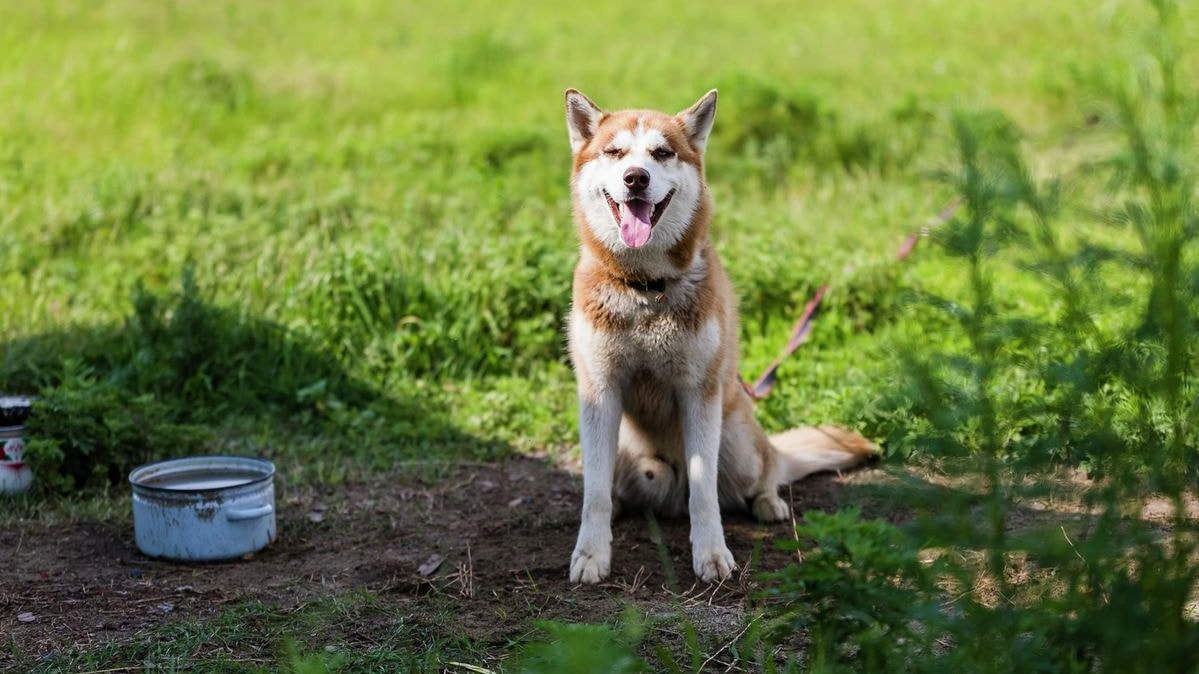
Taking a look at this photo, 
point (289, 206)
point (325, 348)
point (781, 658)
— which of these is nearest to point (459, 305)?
point (325, 348)

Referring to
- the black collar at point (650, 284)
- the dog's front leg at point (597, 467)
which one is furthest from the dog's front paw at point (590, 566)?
the black collar at point (650, 284)

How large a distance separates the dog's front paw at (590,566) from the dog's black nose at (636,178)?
1257mm

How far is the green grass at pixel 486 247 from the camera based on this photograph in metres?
2.23

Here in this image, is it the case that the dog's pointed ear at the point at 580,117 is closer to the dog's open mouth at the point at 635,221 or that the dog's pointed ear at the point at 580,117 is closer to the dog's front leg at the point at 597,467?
the dog's open mouth at the point at 635,221

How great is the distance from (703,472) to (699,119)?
1288mm

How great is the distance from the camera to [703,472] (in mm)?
4117

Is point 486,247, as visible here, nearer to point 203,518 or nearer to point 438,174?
point 438,174

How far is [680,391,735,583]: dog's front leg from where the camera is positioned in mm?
4047

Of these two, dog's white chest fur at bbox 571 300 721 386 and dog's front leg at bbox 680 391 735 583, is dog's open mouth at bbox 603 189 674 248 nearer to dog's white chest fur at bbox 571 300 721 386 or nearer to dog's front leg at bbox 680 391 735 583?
dog's white chest fur at bbox 571 300 721 386

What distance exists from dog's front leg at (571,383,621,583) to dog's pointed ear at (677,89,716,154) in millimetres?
986

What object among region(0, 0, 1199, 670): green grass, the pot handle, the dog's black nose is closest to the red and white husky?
the dog's black nose

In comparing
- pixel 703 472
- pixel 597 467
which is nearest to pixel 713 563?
pixel 703 472

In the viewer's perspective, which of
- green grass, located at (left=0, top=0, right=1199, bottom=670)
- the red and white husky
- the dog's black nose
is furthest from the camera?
the red and white husky

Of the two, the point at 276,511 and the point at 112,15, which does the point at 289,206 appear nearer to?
the point at 276,511
